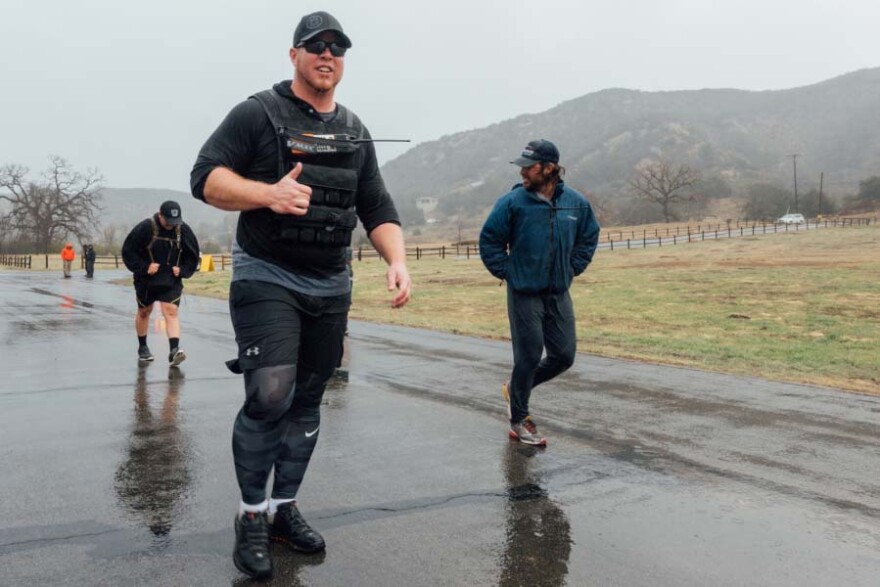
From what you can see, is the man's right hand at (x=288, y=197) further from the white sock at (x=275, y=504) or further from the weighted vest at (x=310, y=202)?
the white sock at (x=275, y=504)

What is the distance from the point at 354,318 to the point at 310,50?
12.2 m

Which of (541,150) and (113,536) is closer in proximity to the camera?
(113,536)

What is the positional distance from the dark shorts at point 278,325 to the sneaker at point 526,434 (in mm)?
2251

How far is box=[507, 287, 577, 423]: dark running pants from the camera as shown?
539 cm

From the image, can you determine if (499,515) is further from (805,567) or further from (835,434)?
(835,434)

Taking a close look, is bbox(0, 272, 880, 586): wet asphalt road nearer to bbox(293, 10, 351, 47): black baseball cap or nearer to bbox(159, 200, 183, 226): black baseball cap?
bbox(159, 200, 183, 226): black baseball cap

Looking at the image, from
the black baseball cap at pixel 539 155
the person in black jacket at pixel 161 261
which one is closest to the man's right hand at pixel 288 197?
the black baseball cap at pixel 539 155

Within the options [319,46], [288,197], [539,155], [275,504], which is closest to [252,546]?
[275,504]

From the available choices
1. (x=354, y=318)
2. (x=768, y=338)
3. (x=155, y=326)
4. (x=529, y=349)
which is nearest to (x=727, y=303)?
(x=768, y=338)

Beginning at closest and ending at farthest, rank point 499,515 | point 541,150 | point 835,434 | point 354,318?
point 499,515
point 541,150
point 835,434
point 354,318

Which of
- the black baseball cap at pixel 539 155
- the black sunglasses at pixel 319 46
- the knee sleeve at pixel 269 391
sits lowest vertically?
the knee sleeve at pixel 269 391

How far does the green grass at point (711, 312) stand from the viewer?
34.7ft

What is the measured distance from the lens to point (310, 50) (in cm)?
335

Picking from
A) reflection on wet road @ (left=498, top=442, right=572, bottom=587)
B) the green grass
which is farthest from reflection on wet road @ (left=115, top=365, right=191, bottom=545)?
the green grass
